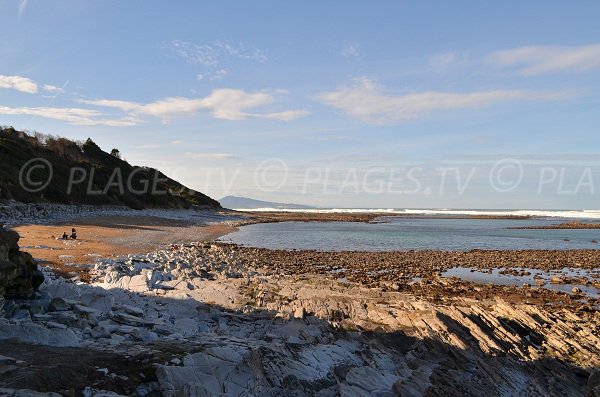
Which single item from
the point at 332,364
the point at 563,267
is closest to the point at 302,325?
the point at 332,364

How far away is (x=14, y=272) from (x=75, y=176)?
58.8m

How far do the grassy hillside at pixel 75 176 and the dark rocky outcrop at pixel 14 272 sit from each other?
35606 mm

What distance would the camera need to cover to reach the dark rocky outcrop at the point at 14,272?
28.2 ft

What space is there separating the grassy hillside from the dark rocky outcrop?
117 feet

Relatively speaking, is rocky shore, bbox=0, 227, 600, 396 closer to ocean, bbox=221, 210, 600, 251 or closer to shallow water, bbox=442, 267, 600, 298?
shallow water, bbox=442, 267, 600, 298

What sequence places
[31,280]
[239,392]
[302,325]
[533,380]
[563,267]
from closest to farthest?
[239,392] → [533,380] → [31,280] → [302,325] → [563,267]

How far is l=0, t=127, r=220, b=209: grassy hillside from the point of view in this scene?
47.8 meters

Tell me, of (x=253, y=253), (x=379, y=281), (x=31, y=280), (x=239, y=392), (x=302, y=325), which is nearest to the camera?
(x=239, y=392)

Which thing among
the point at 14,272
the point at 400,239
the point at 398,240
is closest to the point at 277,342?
the point at 14,272

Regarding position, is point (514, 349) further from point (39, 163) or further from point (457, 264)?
point (39, 163)

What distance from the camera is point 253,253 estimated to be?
27.8 meters

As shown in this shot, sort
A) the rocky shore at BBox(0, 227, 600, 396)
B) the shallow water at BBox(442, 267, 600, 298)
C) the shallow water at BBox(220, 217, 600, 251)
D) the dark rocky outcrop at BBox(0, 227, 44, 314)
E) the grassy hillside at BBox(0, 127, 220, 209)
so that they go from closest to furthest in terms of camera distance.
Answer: the rocky shore at BBox(0, 227, 600, 396)
the dark rocky outcrop at BBox(0, 227, 44, 314)
the shallow water at BBox(442, 267, 600, 298)
the shallow water at BBox(220, 217, 600, 251)
the grassy hillside at BBox(0, 127, 220, 209)

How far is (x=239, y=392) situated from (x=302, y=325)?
395cm

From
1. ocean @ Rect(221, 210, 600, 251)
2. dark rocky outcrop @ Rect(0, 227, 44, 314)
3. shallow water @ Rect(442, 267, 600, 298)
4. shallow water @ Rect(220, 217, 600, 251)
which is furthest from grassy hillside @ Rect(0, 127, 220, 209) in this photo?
shallow water @ Rect(442, 267, 600, 298)
